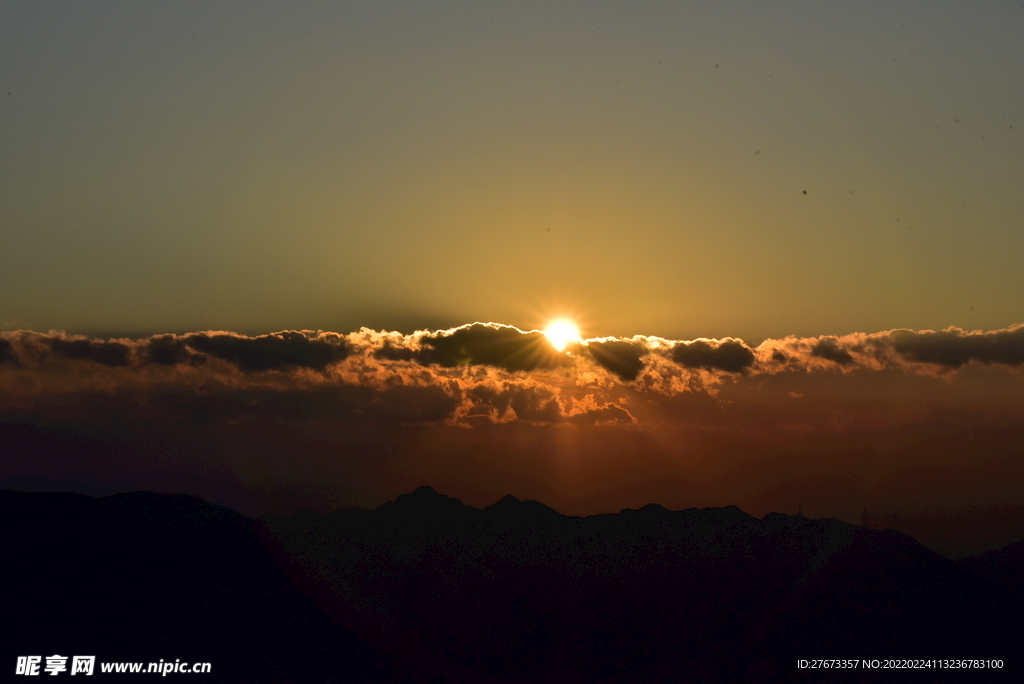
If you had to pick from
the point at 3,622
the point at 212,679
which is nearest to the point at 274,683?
the point at 212,679

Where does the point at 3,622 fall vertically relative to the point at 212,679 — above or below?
above

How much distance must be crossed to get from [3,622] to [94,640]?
1790cm

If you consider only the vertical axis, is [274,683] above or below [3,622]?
below

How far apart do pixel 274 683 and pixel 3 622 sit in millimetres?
56054

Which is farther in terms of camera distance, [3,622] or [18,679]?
[3,622]

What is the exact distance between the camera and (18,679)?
177 meters

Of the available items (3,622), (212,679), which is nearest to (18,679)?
(3,622)

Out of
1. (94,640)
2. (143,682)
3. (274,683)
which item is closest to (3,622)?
(94,640)

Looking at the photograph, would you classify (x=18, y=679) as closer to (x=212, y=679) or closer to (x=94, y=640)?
(x=94, y=640)

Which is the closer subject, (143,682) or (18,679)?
(18,679)

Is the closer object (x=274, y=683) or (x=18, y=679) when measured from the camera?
(x=18, y=679)

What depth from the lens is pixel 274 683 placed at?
656 ft

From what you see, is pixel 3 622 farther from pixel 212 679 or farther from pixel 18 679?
pixel 212 679

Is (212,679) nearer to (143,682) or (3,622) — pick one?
(143,682)
